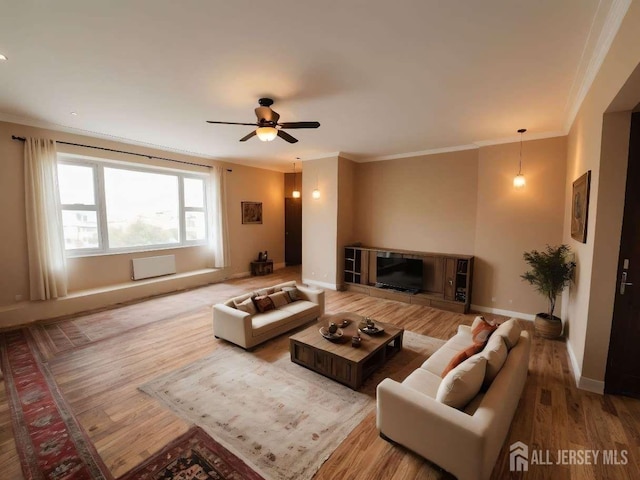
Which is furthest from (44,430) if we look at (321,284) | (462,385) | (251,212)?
(251,212)

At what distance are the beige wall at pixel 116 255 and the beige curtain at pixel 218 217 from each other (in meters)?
0.22

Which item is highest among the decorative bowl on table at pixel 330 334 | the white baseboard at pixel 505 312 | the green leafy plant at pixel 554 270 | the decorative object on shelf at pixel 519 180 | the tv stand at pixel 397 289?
the decorative object on shelf at pixel 519 180

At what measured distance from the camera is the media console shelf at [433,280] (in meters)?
4.86

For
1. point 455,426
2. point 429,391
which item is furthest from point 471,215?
point 455,426

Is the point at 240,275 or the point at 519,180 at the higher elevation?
the point at 519,180

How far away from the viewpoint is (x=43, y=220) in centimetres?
423

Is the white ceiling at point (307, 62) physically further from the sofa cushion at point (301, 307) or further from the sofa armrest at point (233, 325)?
the sofa cushion at point (301, 307)

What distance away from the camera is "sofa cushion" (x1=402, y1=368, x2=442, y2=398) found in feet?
6.82

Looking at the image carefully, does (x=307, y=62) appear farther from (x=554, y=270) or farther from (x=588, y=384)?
(x=588, y=384)

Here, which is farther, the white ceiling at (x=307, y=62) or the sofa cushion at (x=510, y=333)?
the sofa cushion at (x=510, y=333)

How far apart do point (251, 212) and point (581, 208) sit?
6505mm

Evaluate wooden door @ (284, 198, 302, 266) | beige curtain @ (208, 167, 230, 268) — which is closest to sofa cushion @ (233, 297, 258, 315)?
beige curtain @ (208, 167, 230, 268)

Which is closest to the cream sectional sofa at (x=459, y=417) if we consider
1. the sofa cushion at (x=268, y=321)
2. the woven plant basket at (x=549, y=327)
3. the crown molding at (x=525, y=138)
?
the sofa cushion at (x=268, y=321)

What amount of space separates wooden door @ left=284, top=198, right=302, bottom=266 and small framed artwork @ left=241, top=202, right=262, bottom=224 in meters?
1.09
